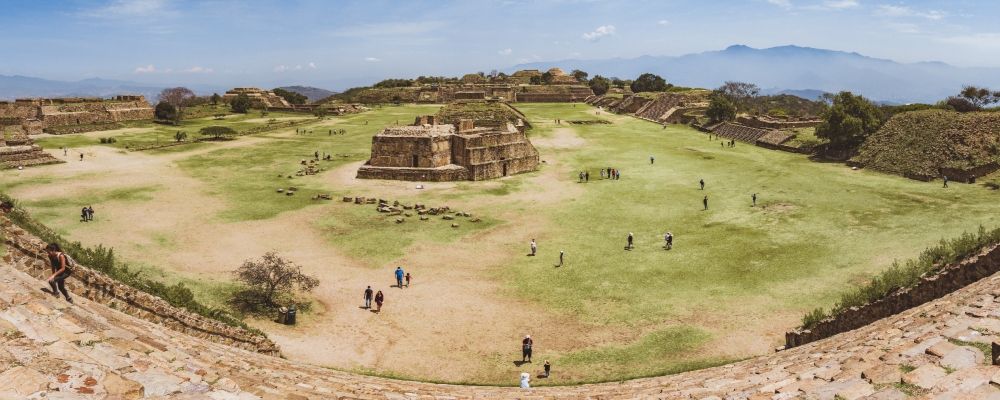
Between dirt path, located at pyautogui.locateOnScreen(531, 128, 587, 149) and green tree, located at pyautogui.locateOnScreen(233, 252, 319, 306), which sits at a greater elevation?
dirt path, located at pyautogui.locateOnScreen(531, 128, 587, 149)

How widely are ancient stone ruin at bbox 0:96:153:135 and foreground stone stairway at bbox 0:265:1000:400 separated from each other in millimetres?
64358

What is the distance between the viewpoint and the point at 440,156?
41.0 metres

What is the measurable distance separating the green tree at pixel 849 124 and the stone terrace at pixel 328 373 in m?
37.1

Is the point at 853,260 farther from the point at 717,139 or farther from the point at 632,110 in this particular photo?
the point at 632,110

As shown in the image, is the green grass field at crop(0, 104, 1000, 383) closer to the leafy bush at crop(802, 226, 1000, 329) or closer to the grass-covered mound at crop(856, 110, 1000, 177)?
the grass-covered mound at crop(856, 110, 1000, 177)

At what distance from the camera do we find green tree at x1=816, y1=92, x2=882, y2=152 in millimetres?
43156

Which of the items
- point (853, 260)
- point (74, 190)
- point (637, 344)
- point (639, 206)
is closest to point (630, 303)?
point (637, 344)

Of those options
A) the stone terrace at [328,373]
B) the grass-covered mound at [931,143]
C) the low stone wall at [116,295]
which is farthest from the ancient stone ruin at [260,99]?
the stone terrace at [328,373]

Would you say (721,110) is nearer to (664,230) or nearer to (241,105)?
(664,230)

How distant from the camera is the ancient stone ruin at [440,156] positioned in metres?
39.4

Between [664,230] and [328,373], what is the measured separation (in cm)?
1950

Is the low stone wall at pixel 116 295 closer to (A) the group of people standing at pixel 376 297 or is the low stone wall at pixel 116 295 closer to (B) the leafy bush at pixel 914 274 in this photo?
(A) the group of people standing at pixel 376 297

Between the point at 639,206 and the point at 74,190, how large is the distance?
3315 centimetres

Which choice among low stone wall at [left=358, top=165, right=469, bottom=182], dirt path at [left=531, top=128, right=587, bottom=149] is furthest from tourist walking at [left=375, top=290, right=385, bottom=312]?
dirt path at [left=531, top=128, right=587, bottom=149]
